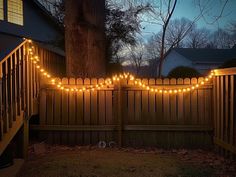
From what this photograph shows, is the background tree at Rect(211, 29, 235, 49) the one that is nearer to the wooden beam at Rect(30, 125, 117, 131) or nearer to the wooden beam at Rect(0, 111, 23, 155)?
the wooden beam at Rect(30, 125, 117, 131)

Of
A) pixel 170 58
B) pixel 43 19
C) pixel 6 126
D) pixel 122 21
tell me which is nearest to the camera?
pixel 6 126

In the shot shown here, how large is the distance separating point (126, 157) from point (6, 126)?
226 centimetres

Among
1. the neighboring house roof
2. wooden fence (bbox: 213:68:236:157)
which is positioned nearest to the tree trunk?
wooden fence (bbox: 213:68:236:157)

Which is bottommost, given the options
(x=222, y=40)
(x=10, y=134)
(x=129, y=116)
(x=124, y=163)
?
(x=124, y=163)

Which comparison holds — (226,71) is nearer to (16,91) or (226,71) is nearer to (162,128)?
(162,128)

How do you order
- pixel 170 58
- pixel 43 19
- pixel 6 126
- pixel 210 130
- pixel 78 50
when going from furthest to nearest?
1. pixel 170 58
2. pixel 43 19
3. pixel 78 50
4. pixel 210 130
5. pixel 6 126

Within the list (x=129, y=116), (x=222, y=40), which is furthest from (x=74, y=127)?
(x=222, y=40)

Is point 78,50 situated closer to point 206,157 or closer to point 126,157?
point 126,157

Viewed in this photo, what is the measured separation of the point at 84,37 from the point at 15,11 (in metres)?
9.67

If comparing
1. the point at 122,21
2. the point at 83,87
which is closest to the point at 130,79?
the point at 83,87

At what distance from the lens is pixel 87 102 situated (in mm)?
7539

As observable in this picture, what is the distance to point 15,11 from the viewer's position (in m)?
16.6

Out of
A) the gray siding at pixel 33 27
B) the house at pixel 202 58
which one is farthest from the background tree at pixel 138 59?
the gray siding at pixel 33 27

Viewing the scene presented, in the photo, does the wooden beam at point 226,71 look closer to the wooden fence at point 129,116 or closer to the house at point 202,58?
the wooden fence at point 129,116
